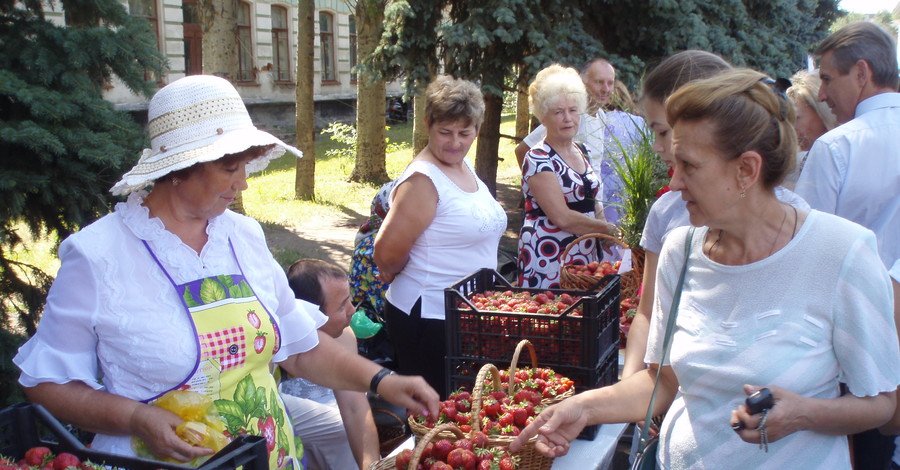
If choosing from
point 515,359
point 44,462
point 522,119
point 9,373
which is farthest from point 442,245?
point 522,119

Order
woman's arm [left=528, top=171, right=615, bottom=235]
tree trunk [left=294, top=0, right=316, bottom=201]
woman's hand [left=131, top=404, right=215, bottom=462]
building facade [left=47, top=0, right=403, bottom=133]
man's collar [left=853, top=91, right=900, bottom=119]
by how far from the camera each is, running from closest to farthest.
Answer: woman's hand [left=131, top=404, right=215, bottom=462] < man's collar [left=853, top=91, right=900, bottom=119] < woman's arm [left=528, top=171, right=615, bottom=235] < tree trunk [left=294, top=0, right=316, bottom=201] < building facade [left=47, top=0, right=403, bottom=133]

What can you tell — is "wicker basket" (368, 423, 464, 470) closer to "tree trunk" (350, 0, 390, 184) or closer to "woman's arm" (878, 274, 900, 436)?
"woman's arm" (878, 274, 900, 436)

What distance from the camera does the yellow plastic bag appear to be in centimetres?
192

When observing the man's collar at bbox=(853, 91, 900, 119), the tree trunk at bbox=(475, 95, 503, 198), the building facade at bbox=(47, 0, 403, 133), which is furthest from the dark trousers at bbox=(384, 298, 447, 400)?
the building facade at bbox=(47, 0, 403, 133)

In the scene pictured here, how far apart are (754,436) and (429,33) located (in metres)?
6.46

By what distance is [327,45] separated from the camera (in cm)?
2492

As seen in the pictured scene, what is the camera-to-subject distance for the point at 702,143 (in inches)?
68.2

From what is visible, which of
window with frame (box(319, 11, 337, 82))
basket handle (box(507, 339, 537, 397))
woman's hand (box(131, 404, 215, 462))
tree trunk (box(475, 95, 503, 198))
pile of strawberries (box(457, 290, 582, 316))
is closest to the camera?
woman's hand (box(131, 404, 215, 462))

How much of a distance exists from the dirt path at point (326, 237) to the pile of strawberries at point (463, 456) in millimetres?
6209

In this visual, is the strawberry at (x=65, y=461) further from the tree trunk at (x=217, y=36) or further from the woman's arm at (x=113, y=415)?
the tree trunk at (x=217, y=36)

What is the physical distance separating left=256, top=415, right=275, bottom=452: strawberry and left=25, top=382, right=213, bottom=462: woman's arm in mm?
202

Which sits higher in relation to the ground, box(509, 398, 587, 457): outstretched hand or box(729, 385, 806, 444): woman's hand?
box(729, 385, 806, 444): woman's hand

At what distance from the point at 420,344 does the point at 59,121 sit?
1.73 meters

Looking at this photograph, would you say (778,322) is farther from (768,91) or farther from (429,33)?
(429,33)
